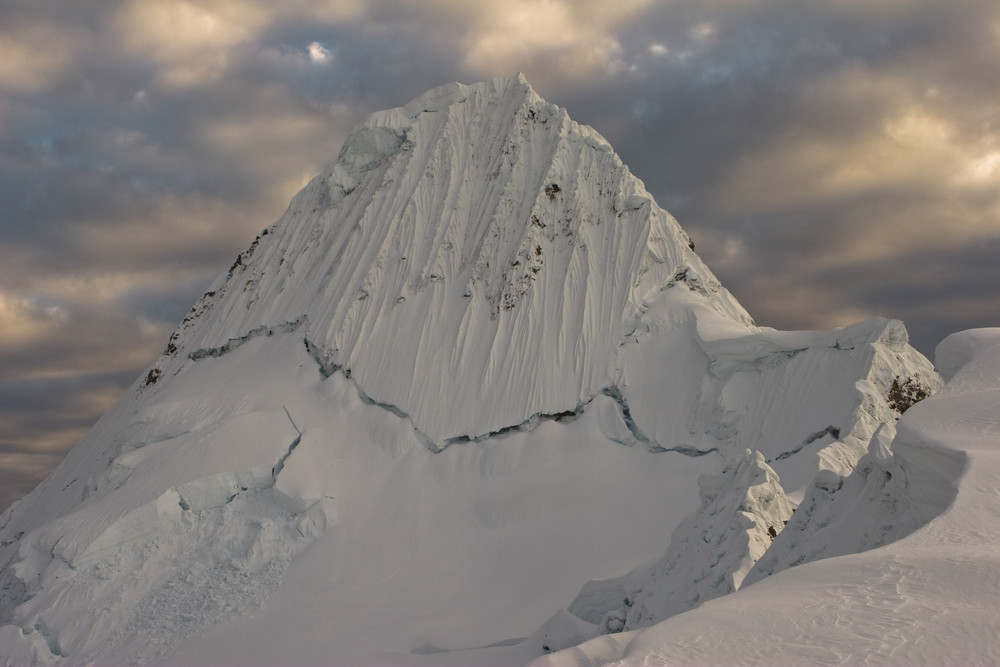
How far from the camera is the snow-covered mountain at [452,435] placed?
53.5ft

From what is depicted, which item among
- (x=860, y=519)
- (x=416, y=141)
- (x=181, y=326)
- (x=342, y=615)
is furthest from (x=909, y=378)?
(x=181, y=326)

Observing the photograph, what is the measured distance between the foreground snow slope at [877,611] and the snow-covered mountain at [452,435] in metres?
4.03

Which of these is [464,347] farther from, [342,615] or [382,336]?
[342,615]

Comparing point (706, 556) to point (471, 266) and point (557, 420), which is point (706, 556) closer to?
point (557, 420)

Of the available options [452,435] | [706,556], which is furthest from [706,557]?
[452,435]

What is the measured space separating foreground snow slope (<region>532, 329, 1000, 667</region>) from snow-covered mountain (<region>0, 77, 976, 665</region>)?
403cm

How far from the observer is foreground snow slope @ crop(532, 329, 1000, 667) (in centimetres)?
418

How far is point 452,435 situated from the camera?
71.9 ft

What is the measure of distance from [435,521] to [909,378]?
11841 mm

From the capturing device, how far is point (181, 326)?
101ft

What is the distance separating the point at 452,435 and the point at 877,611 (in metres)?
17.7

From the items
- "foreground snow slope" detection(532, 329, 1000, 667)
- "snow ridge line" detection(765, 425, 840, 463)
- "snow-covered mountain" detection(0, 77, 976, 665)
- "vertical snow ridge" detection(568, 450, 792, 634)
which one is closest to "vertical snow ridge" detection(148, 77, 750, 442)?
"snow-covered mountain" detection(0, 77, 976, 665)

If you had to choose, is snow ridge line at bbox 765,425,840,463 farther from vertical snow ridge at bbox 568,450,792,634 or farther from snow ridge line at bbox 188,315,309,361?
snow ridge line at bbox 188,315,309,361

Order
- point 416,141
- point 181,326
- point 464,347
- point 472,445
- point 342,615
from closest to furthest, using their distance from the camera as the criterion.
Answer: point 342,615, point 472,445, point 464,347, point 416,141, point 181,326
